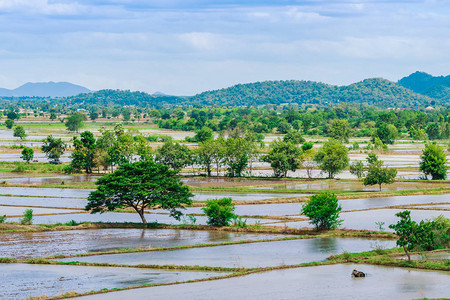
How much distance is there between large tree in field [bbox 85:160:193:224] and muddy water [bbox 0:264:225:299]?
8741mm

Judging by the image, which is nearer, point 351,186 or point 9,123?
point 351,186

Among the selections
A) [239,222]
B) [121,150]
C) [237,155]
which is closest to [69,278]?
[239,222]

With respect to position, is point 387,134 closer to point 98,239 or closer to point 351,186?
point 351,186

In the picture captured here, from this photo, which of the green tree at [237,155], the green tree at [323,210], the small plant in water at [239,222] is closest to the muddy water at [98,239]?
the small plant in water at [239,222]

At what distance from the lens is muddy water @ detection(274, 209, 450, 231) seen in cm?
3394

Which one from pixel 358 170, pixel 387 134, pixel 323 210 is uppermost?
pixel 387 134

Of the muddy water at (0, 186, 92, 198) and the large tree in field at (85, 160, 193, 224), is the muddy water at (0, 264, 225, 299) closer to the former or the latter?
the large tree in field at (85, 160, 193, 224)

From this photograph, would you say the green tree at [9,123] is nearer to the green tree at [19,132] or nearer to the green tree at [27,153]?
the green tree at [19,132]

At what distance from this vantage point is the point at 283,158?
58781mm

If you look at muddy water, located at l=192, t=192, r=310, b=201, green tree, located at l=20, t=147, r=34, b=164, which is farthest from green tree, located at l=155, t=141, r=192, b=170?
green tree, located at l=20, t=147, r=34, b=164

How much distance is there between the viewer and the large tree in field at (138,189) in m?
33.8

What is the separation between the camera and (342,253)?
1061 inches

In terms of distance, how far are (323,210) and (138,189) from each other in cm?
1028

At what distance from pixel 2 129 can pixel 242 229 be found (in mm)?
112546
